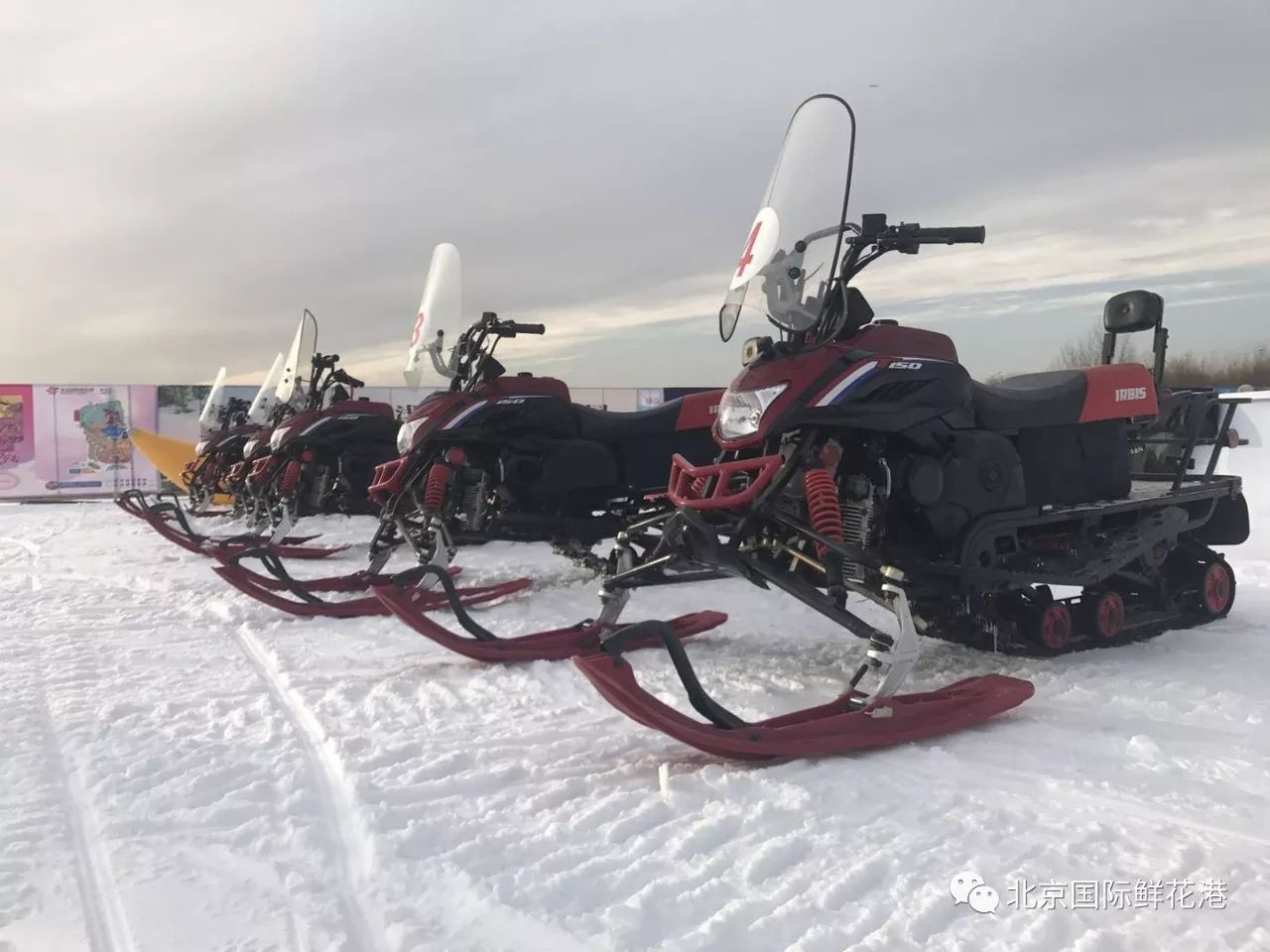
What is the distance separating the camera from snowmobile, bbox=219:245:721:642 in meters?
5.02

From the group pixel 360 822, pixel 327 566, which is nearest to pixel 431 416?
pixel 327 566

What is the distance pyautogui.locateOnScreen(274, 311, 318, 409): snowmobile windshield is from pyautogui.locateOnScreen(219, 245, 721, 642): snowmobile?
3036 millimetres

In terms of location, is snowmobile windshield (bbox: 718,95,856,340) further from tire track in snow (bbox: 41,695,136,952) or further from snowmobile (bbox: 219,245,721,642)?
tire track in snow (bbox: 41,695,136,952)

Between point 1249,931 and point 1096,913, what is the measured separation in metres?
0.23

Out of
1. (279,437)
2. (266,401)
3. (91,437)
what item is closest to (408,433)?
(279,437)

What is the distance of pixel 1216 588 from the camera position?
→ 4.06 metres

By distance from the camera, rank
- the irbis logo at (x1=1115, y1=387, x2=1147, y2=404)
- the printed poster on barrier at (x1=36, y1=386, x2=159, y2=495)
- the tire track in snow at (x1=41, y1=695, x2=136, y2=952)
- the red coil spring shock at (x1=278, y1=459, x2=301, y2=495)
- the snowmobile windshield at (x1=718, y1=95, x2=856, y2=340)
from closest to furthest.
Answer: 1. the tire track in snow at (x1=41, y1=695, x2=136, y2=952)
2. the snowmobile windshield at (x1=718, y1=95, x2=856, y2=340)
3. the irbis logo at (x1=1115, y1=387, x2=1147, y2=404)
4. the red coil spring shock at (x1=278, y1=459, x2=301, y2=495)
5. the printed poster on barrier at (x1=36, y1=386, x2=159, y2=495)

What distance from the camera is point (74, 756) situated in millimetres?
2559

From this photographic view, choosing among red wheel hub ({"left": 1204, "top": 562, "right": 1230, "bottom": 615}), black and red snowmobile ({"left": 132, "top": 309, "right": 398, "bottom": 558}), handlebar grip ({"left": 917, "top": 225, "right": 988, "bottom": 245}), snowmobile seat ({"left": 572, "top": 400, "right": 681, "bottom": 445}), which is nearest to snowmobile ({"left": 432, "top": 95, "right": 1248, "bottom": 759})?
handlebar grip ({"left": 917, "top": 225, "right": 988, "bottom": 245})

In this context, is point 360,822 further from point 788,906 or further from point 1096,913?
point 1096,913

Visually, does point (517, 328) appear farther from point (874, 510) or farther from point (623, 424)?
point (874, 510)

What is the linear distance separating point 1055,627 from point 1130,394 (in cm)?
106

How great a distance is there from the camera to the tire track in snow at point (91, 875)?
163 cm

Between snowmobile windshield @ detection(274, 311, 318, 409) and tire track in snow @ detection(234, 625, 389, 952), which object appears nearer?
tire track in snow @ detection(234, 625, 389, 952)
